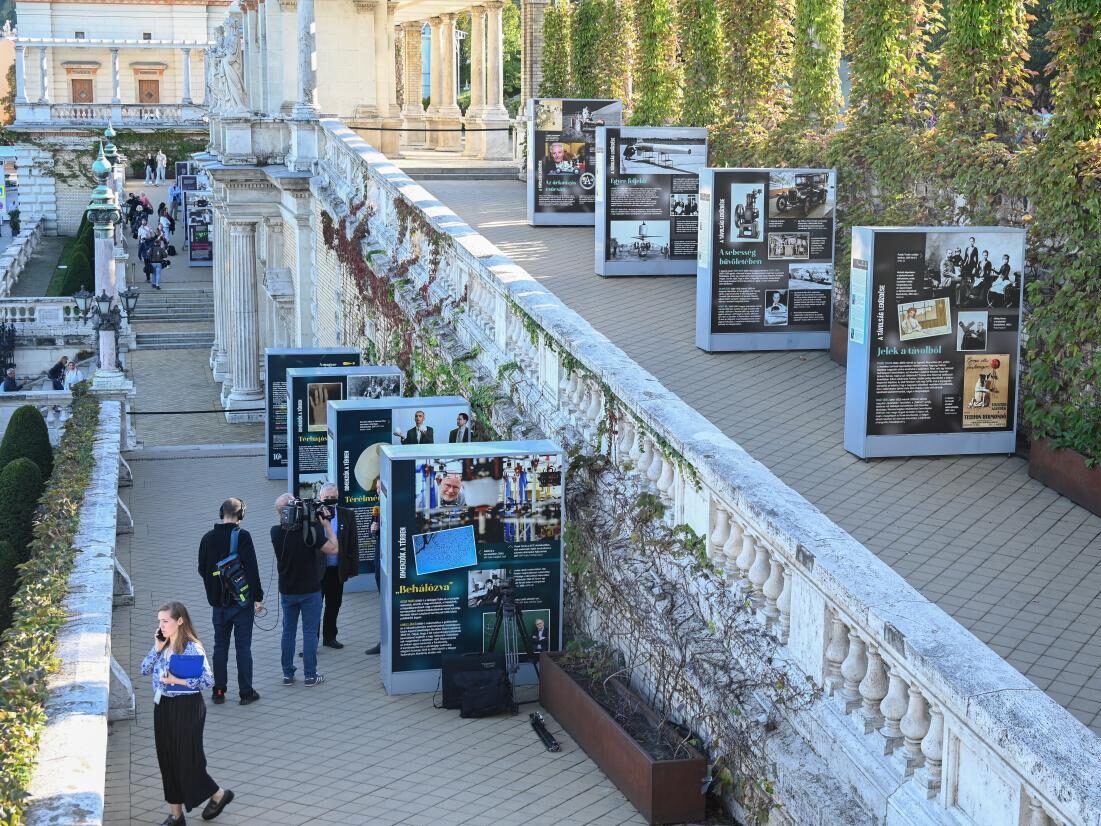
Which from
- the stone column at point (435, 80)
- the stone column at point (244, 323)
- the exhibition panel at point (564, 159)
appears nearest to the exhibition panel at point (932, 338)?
the exhibition panel at point (564, 159)

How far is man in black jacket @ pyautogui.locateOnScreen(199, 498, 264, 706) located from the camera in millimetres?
10891

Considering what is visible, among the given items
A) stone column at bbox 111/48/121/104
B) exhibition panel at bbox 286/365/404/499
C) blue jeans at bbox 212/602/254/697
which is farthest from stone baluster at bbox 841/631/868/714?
stone column at bbox 111/48/121/104

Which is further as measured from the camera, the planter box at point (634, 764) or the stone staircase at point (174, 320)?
the stone staircase at point (174, 320)

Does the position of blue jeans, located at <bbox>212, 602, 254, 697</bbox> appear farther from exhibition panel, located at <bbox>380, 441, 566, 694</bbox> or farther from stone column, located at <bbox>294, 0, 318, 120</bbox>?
stone column, located at <bbox>294, 0, 318, 120</bbox>

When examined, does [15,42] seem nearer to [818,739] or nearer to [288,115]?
[288,115]

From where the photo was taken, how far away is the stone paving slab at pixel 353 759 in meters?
9.04

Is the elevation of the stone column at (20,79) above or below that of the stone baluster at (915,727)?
above

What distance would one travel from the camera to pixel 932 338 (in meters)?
11.2

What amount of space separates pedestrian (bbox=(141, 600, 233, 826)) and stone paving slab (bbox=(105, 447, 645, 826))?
260 millimetres

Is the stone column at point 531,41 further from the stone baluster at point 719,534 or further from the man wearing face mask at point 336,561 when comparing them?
the stone baluster at point 719,534

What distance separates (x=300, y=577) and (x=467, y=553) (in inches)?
62.0

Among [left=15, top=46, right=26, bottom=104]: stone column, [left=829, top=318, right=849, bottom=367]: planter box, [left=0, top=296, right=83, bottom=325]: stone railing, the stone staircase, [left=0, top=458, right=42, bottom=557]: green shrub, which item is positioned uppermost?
[left=15, top=46, right=26, bottom=104]: stone column

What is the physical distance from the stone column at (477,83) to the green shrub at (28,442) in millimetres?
15974

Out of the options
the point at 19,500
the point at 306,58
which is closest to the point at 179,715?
the point at 19,500
